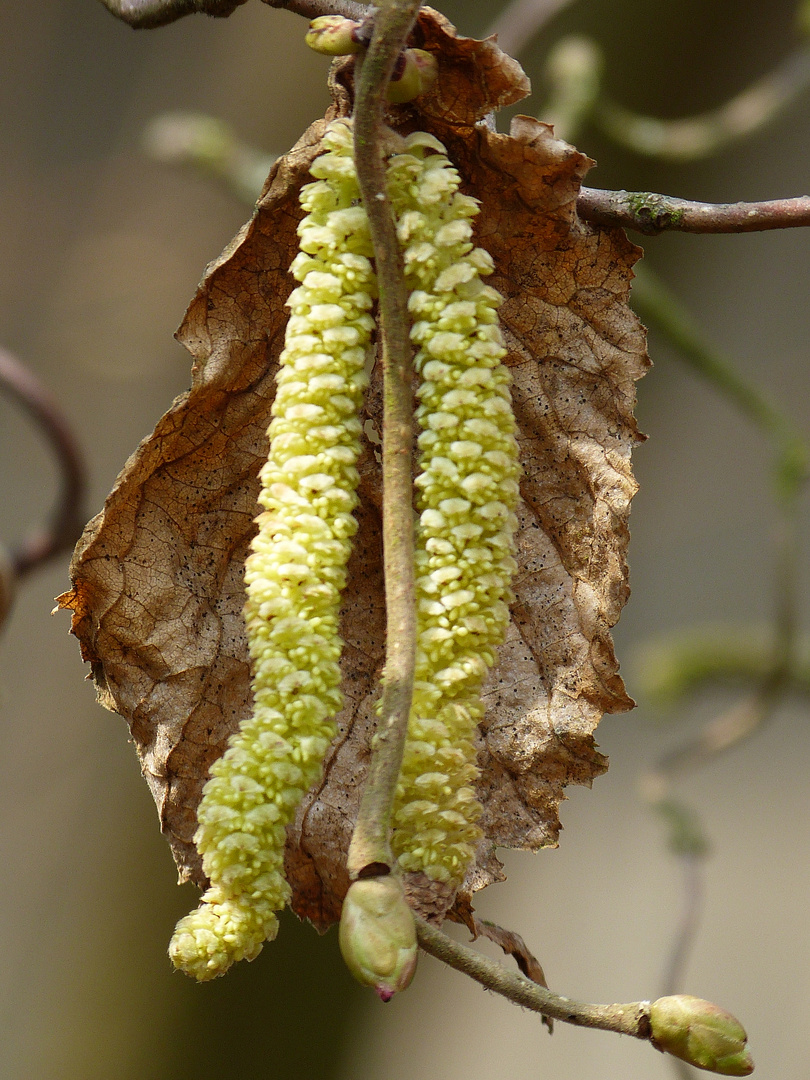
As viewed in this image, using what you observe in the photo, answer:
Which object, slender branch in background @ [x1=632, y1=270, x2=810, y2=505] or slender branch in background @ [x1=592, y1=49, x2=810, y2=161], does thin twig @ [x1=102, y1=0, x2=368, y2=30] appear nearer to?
slender branch in background @ [x1=632, y1=270, x2=810, y2=505]

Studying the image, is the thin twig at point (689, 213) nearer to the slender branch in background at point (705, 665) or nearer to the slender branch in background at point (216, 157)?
the slender branch in background at point (216, 157)

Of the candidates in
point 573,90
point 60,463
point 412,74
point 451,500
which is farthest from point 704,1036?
point 573,90

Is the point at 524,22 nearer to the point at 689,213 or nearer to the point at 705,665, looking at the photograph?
the point at 705,665

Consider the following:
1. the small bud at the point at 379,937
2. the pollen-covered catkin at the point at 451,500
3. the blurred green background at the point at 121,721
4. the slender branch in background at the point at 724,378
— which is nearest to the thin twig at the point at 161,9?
the pollen-covered catkin at the point at 451,500

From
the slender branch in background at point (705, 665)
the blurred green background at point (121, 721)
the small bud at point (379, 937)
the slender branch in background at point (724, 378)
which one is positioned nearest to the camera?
the small bud at point (379, 937)

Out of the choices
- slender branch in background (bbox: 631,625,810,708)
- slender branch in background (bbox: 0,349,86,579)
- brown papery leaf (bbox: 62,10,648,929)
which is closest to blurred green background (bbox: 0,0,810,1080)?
slender branch in background (bbox: 631,625,810,708)

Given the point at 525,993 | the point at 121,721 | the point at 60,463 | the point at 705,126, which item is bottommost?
the point at 525,993

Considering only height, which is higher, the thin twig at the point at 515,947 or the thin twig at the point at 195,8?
the thin twig at the point at 195,8
